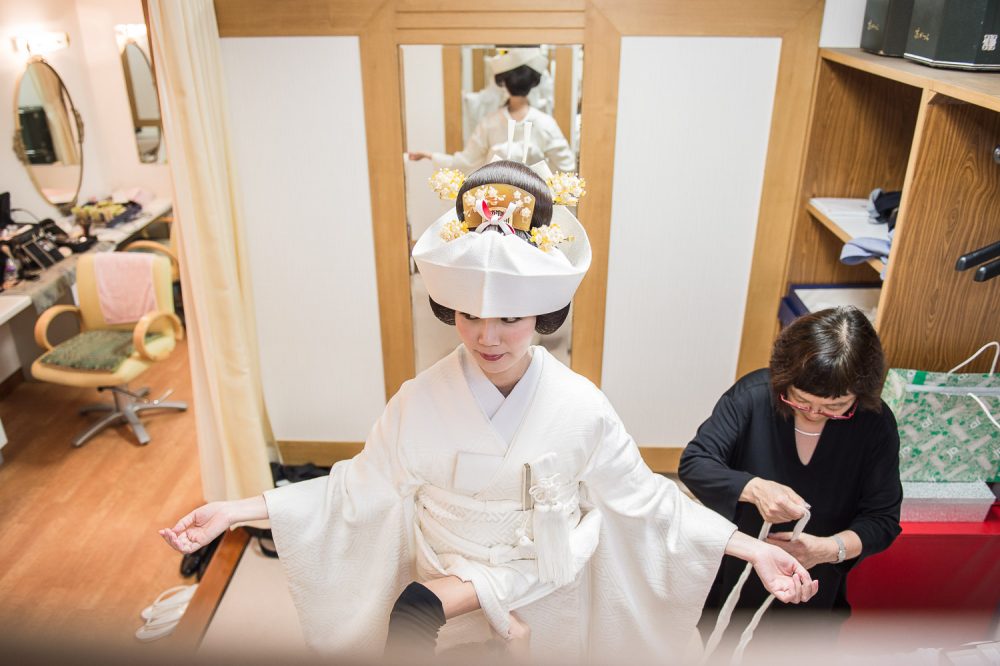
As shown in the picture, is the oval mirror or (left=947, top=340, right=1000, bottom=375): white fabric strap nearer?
(left=947, top=340, right=1000, bottom=375): white fabric strap

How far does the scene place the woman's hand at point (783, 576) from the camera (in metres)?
1.50

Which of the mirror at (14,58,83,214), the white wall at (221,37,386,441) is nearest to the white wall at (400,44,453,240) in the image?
the white wall at (221,37,386,441)

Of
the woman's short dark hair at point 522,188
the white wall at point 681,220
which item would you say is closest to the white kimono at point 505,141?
the white wall at point 681,220

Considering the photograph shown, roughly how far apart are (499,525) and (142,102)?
14.0 ft

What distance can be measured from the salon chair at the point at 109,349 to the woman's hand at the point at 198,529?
2277mm

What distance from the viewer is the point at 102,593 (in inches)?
110

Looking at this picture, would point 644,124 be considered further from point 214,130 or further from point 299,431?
point 299,431

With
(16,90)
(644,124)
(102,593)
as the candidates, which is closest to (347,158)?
(644,124)

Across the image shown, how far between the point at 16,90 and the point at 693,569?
13.6 feet

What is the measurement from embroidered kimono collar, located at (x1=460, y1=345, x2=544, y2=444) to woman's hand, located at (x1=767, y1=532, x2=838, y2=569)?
63cm

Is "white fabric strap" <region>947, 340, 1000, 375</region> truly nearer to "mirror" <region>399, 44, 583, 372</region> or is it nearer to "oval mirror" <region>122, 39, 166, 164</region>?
"mirror" <region>399, 44, 583, 372</region>

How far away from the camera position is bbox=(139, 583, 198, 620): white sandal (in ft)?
8.77

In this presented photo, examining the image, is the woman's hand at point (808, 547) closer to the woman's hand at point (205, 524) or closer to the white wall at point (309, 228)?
the woman's hand at point (205, 524)

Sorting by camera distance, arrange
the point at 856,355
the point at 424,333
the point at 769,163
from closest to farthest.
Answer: the point at 856,355 → the point at 769,163 → the point at 424,333
